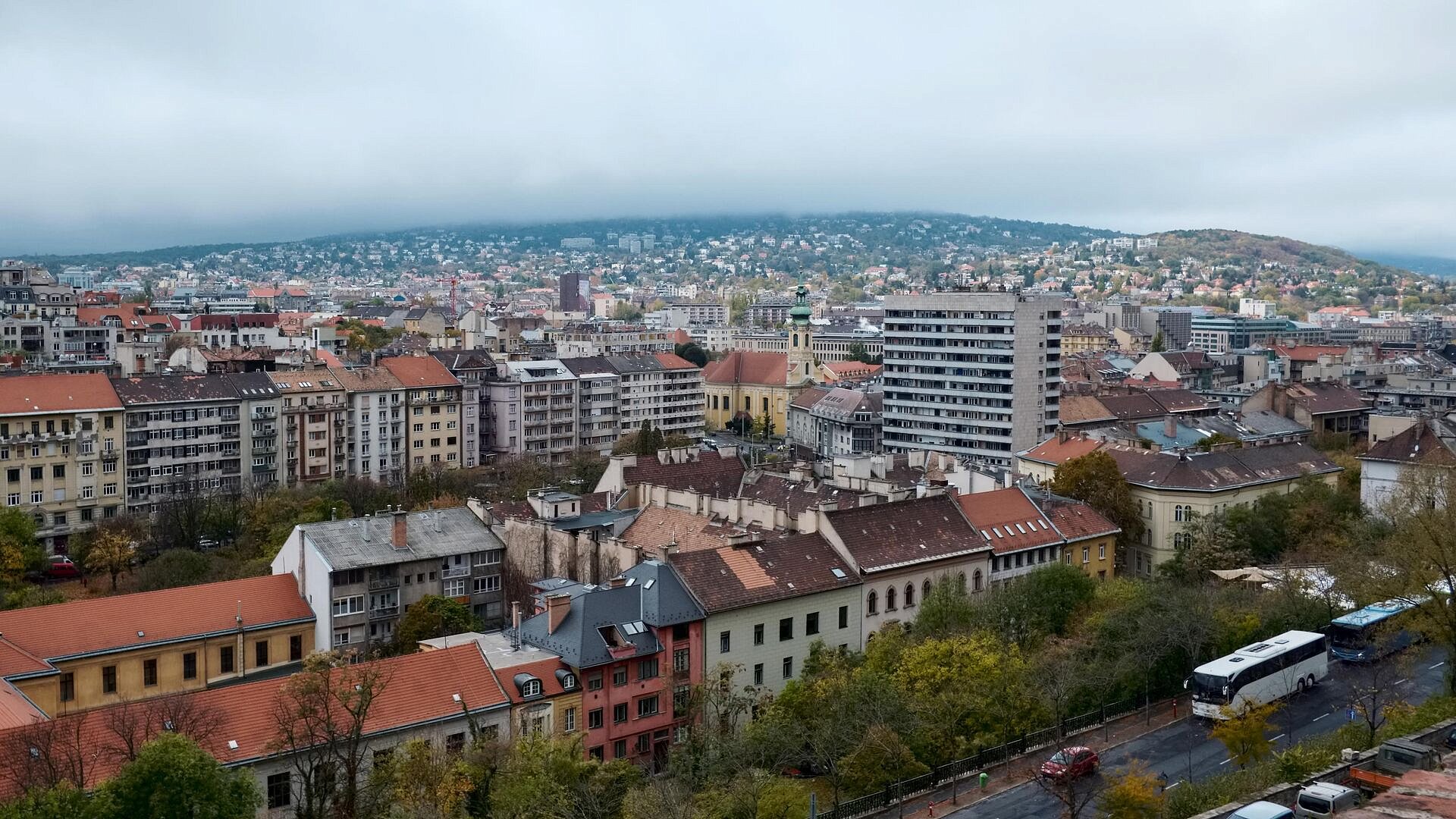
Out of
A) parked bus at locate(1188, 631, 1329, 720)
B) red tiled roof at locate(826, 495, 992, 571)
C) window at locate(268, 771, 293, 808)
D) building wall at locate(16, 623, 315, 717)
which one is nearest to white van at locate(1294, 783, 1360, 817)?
A: parked bus at locate(1188, 631, 1329, 720)

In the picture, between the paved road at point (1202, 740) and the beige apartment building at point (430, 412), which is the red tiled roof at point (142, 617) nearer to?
the paved road at point (1202, 740)

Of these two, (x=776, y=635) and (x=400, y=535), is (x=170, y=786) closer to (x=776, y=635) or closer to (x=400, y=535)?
(x=776, y=635)

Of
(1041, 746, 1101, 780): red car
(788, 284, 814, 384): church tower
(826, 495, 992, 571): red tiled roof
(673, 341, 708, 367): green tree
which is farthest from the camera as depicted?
(673, 341, 708, 367): green tree

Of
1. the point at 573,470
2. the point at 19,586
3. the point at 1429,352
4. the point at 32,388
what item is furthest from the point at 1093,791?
Result: the point at 1429,352

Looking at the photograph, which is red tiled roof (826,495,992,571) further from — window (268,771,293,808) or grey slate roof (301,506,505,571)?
window (268,771,293,808)

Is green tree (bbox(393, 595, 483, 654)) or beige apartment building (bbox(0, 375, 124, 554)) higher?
beige apartment building (bbox(0, 375, 124, 554))
